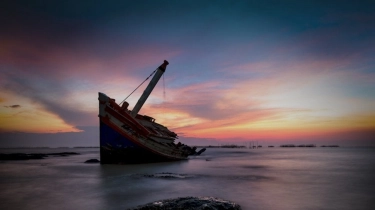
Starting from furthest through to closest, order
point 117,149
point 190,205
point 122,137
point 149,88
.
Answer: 1. point 149,88
2. point 117,149
3. point 122,137
4. point 190,205

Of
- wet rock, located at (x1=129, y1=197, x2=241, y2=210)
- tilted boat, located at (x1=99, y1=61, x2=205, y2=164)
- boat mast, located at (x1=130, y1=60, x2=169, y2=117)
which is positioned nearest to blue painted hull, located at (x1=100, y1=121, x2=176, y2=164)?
tilted boat, located at (x1=99, y1=61, x2=205, y2=164)

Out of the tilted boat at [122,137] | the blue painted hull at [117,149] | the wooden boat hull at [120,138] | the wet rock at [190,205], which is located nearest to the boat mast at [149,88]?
the tilted boat at [122,137]

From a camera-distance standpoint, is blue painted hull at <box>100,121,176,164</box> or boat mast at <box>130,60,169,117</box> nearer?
blue painted hull at <box>100,121,176,164</box>

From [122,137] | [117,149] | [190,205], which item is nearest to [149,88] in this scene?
[122,137]

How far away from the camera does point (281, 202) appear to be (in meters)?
9.60

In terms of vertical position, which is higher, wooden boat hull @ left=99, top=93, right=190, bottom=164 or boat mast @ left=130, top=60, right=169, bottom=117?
boat mast @ left=130, top=60, right=169, bottom=117

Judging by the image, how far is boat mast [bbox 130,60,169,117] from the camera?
2584 cm

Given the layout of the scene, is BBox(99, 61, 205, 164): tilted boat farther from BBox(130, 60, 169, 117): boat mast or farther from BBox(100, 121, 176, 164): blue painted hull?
BBox(130, 60, 169, 117): boat mast

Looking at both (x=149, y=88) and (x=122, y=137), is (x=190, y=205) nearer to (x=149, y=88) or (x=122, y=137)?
(x=122, y=137)

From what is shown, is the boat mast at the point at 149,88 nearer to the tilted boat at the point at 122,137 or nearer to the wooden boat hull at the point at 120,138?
the tilted boat at the point at 122,137

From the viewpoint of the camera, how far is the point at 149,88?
27.0 m

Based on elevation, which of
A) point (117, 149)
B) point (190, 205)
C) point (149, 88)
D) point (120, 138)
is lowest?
point (190, 205)

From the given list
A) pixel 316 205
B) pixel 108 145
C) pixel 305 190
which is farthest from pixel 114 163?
pixel 316 205

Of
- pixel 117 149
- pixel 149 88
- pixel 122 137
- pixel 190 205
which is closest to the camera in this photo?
pixel 190 205
